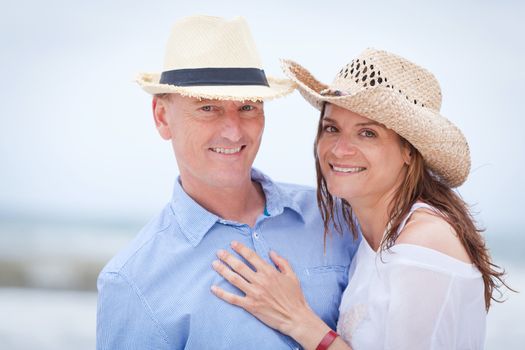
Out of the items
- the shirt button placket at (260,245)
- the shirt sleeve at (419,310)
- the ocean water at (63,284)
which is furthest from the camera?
the ocean water at (63,284)

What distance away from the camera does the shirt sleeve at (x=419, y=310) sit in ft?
6.88

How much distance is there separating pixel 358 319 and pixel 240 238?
1.65 feet

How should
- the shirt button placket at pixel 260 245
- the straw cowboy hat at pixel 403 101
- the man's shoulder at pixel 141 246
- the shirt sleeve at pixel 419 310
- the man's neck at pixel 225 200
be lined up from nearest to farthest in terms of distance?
the shirt sleeve at pixel 419 310 → the straw cowboy hat at pixel 403 101 → the man's shoulder at pixel 141 246 → the shirt button placket at pixel 260 245 → the man's neck at pixel 225 200

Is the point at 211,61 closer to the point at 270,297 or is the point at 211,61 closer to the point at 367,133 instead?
the point at 367,133

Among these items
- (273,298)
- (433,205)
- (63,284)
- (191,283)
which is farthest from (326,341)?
(63,284)

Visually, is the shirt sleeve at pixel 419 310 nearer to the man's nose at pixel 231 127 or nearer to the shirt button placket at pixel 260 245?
the shirt button placket at pixel 260 245

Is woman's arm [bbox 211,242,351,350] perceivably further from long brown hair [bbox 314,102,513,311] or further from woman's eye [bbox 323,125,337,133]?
woman's eye [bbox 323,125,337,133]

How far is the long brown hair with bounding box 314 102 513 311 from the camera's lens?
2254 millimetres

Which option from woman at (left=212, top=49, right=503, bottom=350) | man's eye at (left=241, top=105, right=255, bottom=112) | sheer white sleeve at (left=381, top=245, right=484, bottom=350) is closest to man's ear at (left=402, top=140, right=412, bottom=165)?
woman at (left=212, top=49, right=503, bottom=350)

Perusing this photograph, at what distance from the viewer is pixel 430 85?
2.43 metres

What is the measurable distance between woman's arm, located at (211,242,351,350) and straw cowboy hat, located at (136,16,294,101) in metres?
0.58

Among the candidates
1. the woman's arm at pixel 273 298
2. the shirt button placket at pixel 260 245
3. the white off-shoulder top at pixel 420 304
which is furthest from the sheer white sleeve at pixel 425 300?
the shirt button placket at pixel 260 245

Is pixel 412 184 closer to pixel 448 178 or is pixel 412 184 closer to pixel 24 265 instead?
pixel 448 178

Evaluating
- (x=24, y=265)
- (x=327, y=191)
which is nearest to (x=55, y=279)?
(x=24, y=265)
